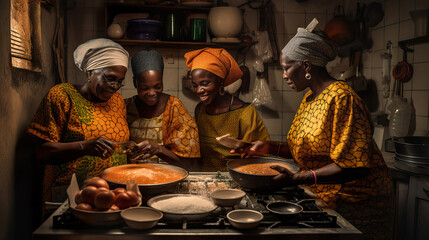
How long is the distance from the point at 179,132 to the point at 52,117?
835mm

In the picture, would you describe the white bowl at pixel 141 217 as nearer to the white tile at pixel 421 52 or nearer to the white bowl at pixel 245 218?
the white bowl at pixel 245 218

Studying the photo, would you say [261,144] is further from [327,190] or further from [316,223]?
[316,223]

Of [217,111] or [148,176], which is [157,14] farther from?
[148,176]

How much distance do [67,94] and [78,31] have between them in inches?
71.3

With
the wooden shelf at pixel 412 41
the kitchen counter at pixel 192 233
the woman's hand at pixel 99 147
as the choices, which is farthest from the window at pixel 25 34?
the wooden shelf at pixel 412 41

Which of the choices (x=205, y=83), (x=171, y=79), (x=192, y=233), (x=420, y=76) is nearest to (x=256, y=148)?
(x=205, y=83)

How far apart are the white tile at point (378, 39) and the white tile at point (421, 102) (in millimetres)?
680

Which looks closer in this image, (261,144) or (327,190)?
(327,190)

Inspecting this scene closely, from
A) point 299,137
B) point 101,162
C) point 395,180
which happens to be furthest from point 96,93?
point 395,180

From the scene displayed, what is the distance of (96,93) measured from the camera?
230cm

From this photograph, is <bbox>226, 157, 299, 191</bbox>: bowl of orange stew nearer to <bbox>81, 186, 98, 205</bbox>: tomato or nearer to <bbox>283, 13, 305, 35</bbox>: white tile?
<bbox>81, 186, 98, 205</bbox>: tomato

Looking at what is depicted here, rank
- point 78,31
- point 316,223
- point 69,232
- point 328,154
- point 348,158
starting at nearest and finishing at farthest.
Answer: point 69,232 < point 316,223 < point 348,158 < point 328,154 < point 78,31

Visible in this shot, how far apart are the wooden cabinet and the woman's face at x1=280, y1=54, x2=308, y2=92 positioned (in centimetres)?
162

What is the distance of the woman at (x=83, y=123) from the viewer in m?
2.09
